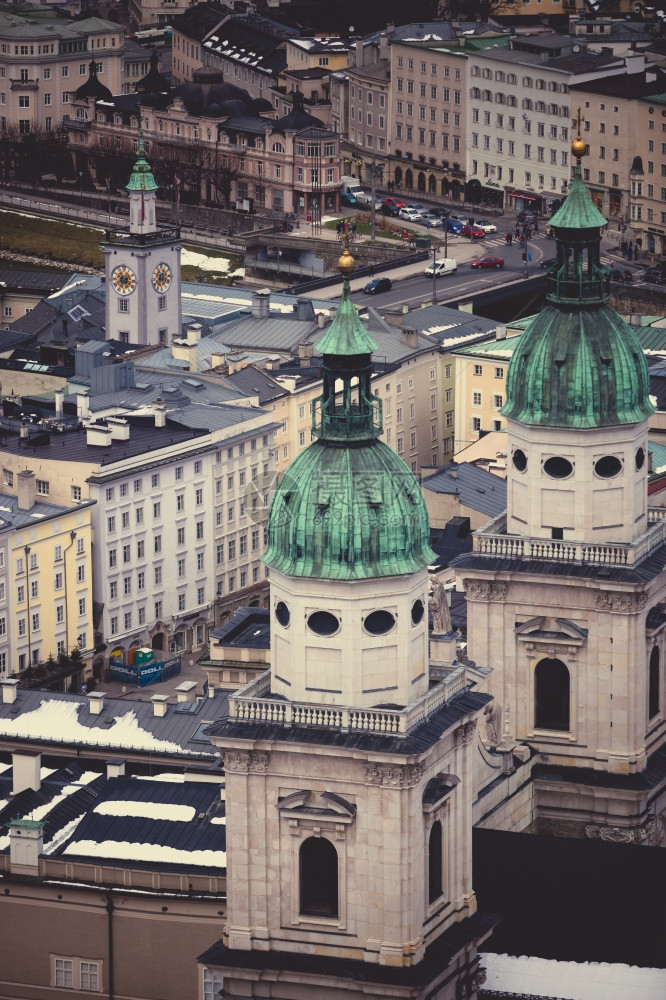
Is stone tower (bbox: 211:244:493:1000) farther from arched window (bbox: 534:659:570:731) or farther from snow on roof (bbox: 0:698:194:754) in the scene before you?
snow on roof (bbox: 0:698:194:754)

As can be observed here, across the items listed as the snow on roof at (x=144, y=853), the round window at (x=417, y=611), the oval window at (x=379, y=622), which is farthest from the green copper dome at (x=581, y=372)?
the oval window at (x=379, y=622)

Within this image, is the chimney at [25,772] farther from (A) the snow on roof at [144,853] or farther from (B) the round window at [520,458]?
(B) the round window at [520,458]

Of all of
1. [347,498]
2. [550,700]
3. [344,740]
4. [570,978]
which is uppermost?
[347,498]

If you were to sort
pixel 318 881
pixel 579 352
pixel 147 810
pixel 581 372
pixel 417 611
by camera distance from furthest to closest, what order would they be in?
1. pixel 147 810
2. pixel 579 352
3. pixel 581 372
4. pixel 318 881
5. pixel 417 611

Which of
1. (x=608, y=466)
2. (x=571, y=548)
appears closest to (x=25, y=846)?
(x=571, y=548)

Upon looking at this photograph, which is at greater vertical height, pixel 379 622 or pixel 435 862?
pixel 379 622

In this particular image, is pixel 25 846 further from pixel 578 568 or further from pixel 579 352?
pixel 579 352

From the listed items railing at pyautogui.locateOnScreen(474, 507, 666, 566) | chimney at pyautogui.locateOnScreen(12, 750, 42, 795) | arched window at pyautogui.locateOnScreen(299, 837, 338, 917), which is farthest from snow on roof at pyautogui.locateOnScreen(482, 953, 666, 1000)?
chimney at pyautogui.locateOnScreen(12, 750, 42, 795)
